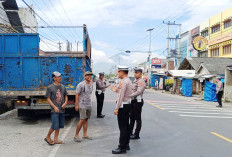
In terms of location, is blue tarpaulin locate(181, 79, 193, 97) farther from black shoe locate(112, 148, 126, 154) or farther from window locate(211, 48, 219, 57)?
black shoe locate(112, 148, 126, 154)

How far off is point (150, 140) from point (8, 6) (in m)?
23.7

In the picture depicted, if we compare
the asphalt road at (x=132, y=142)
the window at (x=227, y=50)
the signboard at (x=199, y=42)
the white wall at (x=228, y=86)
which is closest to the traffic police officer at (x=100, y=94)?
the asphalt road at (x=132, y=142)

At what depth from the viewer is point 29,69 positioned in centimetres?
762

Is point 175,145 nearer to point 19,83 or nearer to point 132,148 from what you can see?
point 132,148

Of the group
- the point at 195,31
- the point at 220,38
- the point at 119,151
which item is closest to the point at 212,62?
the point at 220,38

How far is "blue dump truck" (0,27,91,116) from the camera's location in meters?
7.52

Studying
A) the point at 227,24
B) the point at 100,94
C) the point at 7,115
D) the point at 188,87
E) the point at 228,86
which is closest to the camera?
the point at 7,115

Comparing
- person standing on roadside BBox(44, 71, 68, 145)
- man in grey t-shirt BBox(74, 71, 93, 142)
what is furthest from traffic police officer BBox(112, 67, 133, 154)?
person standing on roadside BBox(44, 71, 68, 145)

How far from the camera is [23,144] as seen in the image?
219 inches

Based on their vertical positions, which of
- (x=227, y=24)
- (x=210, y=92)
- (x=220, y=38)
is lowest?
(x=210, y=92)

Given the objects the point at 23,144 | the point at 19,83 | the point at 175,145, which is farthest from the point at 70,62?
the point at 175,145

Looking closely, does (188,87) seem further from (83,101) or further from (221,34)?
(83,101)

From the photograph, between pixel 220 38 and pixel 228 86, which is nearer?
pixel 228 86

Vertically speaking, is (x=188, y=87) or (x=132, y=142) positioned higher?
(x=188, y=87)
